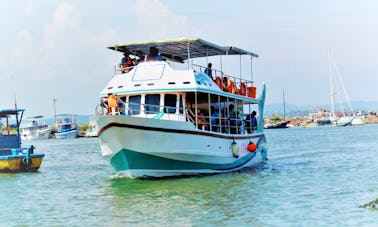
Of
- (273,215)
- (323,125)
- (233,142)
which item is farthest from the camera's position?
(323,125)

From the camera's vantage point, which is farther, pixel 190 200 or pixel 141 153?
pixel 141 153

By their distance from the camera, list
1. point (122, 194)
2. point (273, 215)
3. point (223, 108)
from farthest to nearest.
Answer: point (223, 108)
point (122, 194)
point (273, 215)

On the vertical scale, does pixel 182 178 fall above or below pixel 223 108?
below

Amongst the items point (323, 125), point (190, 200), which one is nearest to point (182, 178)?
point (190, 200)

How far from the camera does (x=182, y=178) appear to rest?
1914 cm

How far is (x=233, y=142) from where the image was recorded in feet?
68.9

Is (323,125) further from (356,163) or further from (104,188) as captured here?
(104,188)

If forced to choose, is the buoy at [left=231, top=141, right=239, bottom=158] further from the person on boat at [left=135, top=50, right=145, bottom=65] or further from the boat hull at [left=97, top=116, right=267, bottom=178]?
the person on boat at [left=135, top=50, right=145, bottom=65]

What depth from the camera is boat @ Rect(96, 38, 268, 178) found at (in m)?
17.8

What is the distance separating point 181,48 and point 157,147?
585 cm

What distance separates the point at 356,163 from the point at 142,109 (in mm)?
10990

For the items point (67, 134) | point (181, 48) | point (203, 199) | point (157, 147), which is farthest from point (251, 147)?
point (67, 134)

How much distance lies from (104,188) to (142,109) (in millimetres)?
2930

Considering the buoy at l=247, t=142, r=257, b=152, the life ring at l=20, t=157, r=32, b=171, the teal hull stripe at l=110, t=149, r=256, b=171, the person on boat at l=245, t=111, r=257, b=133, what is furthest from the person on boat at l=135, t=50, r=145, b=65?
the life ring at l=20, t=157, r=32, b=171
